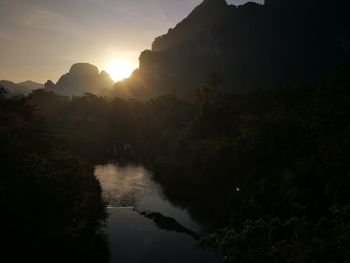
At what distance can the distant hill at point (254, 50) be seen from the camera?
520ft

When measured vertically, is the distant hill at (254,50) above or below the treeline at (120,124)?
above

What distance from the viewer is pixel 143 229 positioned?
33.3 m

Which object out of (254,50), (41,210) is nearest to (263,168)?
(41,210)

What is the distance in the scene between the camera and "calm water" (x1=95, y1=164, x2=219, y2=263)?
92.5 ft

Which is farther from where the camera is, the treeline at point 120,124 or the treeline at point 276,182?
the treeline at point 120,124

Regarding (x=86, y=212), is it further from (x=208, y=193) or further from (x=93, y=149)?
(x=93, y=149)

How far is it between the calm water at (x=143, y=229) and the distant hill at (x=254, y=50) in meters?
108

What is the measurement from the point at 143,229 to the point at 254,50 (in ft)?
497

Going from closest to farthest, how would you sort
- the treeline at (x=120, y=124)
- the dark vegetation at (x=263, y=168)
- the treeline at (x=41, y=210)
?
the dark vegetation at (x=263, y=168) < the treeline at (x=41, y=210) < the treeline at (x=120, y=124)

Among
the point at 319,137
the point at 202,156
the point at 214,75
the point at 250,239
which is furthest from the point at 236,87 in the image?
the point at 250,239

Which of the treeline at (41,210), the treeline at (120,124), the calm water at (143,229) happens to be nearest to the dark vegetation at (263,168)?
the treeline at (120,124)

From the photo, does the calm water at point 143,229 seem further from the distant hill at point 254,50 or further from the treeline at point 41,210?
the distant hill at point 254,50

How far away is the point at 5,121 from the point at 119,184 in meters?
22.9

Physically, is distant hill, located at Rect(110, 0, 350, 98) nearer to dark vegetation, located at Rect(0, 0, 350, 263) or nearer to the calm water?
dark vegetation, located at Rect(0, 0, 350, 263)
